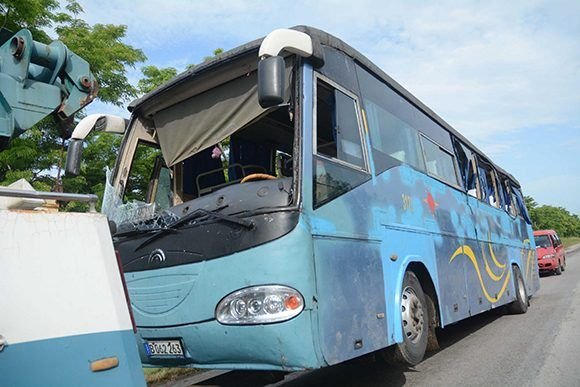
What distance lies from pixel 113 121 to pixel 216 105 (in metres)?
1.48

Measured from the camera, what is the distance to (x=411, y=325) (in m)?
5.21

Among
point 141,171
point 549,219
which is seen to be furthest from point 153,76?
point 549,219

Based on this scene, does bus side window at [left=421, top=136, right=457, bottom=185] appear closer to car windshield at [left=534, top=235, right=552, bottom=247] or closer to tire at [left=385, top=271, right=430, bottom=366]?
tire at [left=385, top=271, right=430, bottom=366]

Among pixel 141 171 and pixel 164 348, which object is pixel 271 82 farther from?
pixel 141 171

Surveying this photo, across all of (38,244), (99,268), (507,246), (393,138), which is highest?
(393,138)

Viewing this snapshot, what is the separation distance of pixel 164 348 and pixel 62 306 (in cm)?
211

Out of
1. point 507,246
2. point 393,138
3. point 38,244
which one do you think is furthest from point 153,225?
point 507,246

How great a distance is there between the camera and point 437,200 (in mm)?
6730

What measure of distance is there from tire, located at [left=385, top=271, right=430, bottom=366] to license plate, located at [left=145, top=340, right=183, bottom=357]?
207 centimetres

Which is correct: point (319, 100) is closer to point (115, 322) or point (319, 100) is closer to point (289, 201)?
point (289, 201)

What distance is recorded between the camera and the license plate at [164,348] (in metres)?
4.05

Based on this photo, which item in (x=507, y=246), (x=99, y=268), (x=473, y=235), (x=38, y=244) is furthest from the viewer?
(x=507, y=246)

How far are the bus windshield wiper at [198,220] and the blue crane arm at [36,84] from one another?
125 centimetres

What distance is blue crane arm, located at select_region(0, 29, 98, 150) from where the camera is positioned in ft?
12.3
